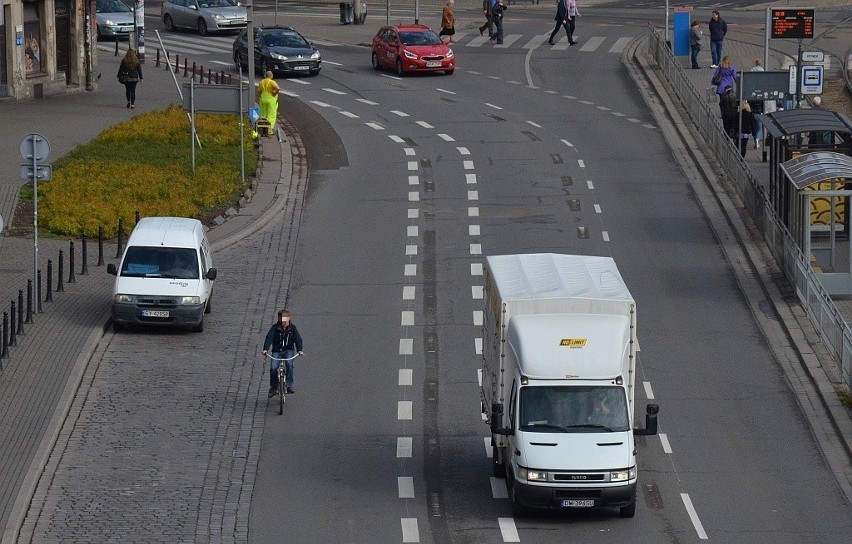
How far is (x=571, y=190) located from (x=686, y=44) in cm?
1806

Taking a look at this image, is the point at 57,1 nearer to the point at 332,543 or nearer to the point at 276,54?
the point at 276,54

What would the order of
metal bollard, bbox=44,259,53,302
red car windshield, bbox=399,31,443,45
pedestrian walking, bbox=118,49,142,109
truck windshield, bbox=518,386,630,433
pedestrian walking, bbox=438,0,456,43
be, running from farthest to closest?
pedestrian walking, bbox=438,0,456,43, red car windshield, bbox=399,31,443,45, pedestrian walking, bbox=118,49,142,109, metal bollard, bbox=44,259,53,302, truck windshield, bbox=518,386,630,433

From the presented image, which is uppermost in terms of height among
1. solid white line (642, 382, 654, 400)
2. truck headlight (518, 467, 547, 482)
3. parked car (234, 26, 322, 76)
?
parked car (234, 26, 322, 76)

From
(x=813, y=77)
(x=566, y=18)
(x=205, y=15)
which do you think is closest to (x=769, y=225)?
(x=813, y=77)

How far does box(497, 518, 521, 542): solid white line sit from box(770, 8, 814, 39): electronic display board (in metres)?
23.7

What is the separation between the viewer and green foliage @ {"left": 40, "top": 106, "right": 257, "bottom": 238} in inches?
1312

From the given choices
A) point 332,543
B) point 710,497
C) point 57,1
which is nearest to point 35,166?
point 332,543

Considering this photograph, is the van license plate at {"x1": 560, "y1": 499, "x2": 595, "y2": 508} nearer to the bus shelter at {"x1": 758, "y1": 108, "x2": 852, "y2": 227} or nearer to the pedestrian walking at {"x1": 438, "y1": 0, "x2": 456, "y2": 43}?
the bus shelter at {"x1": 758, "y1": 108, "x2": 852, "y2": 227}

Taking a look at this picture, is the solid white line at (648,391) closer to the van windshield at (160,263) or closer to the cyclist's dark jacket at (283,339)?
the cyclist's dark jacket at (283,339)

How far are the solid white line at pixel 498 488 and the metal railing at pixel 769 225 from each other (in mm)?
6628

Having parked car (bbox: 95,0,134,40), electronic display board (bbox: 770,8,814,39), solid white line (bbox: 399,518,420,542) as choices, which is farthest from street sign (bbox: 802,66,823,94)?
parked car (bbox: 95,0,134,40)

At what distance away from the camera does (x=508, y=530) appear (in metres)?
18.5

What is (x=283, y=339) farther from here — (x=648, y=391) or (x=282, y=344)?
(x=648, y=391)

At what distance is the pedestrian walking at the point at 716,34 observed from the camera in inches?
1941
